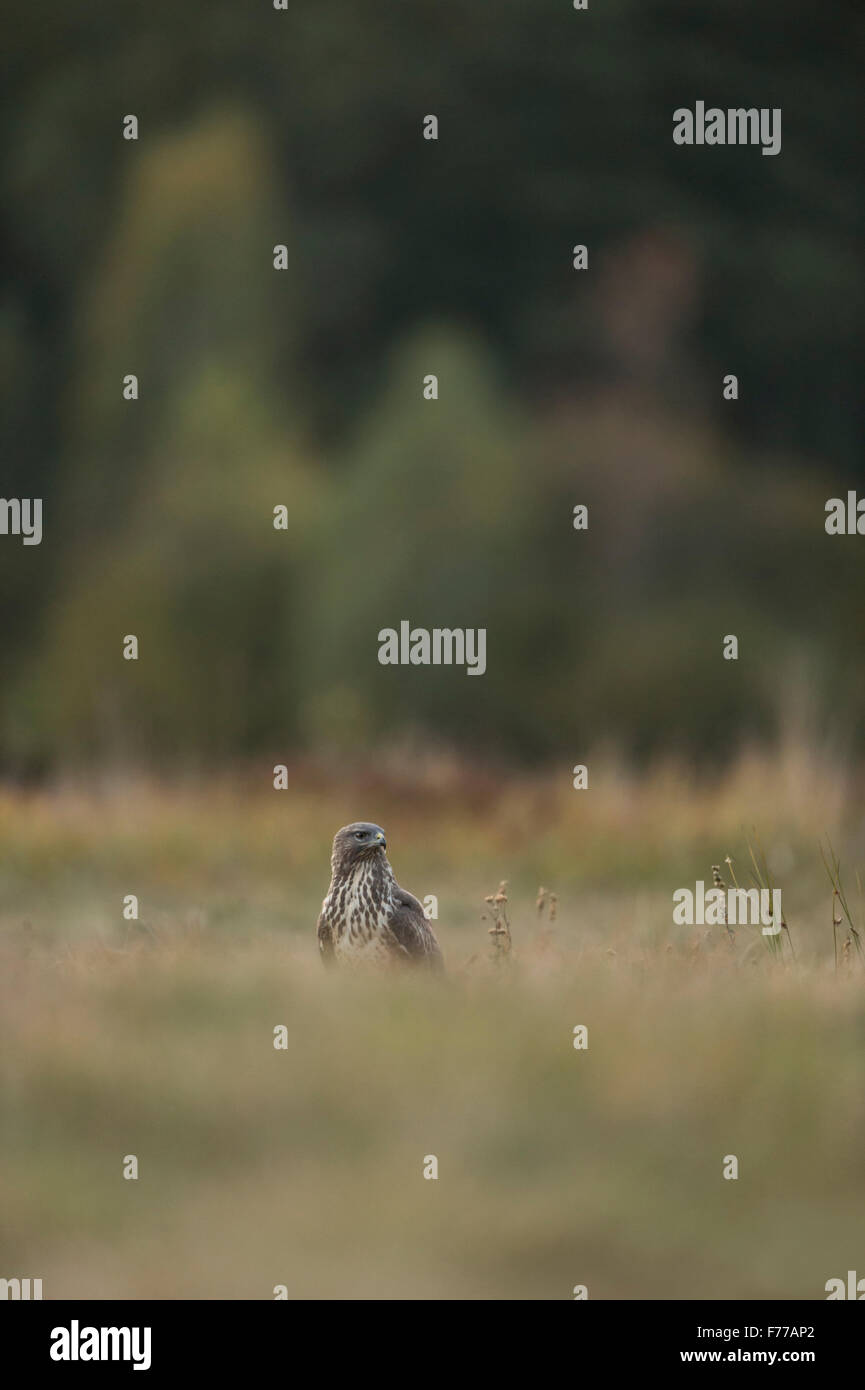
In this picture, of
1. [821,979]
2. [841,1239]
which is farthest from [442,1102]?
[821,979]

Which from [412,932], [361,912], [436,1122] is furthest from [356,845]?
[436,1122]

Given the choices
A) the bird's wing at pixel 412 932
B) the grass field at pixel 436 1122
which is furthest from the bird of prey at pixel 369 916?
the grass field at pixel 436 1122

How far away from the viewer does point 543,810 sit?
13.5 meters

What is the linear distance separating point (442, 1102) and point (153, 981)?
1386mm

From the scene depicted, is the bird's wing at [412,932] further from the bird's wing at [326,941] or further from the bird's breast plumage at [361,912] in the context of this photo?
the bird's wing at [326,941]

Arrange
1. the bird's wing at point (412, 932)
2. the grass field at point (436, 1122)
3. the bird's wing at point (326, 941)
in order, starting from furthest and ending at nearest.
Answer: the bird's wing at point (326, 941), the bird's wing at point (412, 932), the grass field at point (436, 1122)

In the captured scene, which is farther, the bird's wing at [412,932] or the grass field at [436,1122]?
the bird's wing at [412,932]

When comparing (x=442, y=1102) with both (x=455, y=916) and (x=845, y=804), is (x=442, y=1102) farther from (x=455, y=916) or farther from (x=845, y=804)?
(x=845, y=804)

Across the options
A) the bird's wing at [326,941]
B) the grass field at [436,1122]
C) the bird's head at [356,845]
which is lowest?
the grass field at [436,1122]

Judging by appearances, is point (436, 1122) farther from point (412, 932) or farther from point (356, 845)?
point (356, 845)

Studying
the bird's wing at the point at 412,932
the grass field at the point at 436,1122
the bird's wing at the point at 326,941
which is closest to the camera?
the grass field at the point at 436,1122

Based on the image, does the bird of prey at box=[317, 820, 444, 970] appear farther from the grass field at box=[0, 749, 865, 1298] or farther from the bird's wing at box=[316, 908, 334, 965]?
the grass field at box=[0, 749, 865, 1298]

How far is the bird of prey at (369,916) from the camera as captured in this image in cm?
708

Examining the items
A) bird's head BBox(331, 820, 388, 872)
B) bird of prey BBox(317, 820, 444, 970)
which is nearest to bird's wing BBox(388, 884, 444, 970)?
bird of prey BBox(317, 820, 444, 970)
